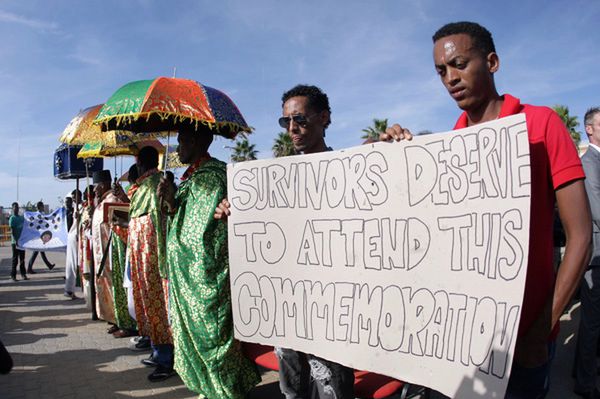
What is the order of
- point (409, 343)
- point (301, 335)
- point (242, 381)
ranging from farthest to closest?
1. point (242, 381)
2. point (301, 335)
3. point (409, 343)

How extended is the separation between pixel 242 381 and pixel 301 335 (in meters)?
1.13

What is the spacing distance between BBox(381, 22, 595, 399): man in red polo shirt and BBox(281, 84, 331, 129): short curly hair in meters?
1.01

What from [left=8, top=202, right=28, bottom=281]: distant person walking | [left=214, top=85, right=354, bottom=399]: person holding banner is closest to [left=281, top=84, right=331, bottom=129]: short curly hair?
[left=214, top=85, right=354, bottom=399]: person holding banner

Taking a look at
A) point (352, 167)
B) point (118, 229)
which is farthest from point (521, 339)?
point (118, 229)

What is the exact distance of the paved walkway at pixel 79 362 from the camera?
369cm

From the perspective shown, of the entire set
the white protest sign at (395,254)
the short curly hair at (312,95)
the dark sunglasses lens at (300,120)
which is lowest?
the white protest sign at (395,254)

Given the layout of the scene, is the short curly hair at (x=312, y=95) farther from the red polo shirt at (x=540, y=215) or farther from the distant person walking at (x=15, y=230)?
the distant person walking at (x=15, y=230)

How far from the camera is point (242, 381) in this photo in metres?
3.04

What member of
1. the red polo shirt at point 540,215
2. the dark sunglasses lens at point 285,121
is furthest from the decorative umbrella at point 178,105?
the red polo shirt at point 540,215

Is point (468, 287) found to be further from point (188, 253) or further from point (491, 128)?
point (188, 253)

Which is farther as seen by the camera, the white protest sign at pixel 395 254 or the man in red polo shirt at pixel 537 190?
the white protest sign at pixel 395 254

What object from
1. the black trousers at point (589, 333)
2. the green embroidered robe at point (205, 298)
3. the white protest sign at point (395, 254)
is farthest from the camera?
the black trousers at point (589, 333)

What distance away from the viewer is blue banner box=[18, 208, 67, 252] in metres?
10.4

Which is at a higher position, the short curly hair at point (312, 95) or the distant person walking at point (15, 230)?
the short curly hair at point (312, 95)
